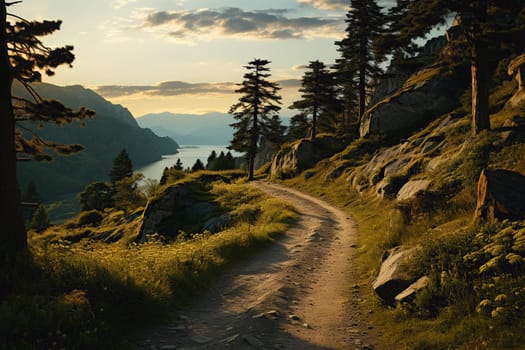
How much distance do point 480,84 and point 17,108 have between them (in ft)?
65.2

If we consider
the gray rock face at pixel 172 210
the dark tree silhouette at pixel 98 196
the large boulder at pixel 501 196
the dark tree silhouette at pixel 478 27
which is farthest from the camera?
the dark tree silhouette at pixel 98 196

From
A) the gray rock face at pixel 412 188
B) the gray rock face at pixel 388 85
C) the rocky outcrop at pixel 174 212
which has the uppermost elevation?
the gray rock face at pixel 388 85

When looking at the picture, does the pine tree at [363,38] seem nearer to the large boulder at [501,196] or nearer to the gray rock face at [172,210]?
the gray rock face at [172,210]

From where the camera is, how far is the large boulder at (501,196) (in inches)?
340

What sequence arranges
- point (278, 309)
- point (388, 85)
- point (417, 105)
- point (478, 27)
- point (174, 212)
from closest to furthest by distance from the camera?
point (278, 309), point (478, 27), point (174, 212), point (417, 105), point (388, 85)

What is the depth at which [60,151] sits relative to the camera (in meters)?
11.7

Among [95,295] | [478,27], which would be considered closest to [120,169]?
[478,27]

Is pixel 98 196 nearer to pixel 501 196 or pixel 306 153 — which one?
pixel 306 153

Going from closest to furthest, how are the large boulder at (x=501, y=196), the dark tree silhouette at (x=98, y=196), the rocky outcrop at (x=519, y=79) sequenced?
the large boulder at (x=501, y=196)
the rocky outcrop at (x=519, y=79)
the dark tree silhouette at (x=98, y=196)

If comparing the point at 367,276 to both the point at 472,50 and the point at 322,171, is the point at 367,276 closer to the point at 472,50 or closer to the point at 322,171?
the point at 472,50

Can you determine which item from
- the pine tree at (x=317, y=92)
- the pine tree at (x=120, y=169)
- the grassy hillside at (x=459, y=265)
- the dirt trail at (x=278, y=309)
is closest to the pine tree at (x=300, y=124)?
the pine tree at (x=317, y=92)

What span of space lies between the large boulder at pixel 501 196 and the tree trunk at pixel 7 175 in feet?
34.3

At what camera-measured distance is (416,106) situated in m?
40.0

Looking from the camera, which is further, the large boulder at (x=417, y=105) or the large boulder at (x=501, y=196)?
the large boulder at (x=417, y=105)
